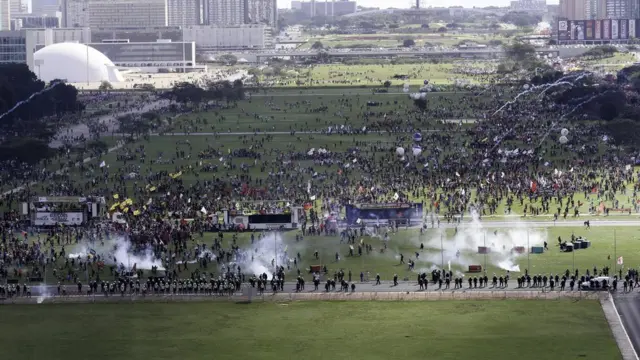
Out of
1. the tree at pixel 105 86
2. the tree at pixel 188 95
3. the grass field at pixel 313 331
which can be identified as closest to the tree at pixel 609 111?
the tree at pixel 188 95

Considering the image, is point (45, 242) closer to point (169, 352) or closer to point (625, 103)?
point (169, 352)

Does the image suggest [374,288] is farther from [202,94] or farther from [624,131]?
[202,94]

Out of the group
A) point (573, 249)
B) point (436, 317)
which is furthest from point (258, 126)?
point (436, 317)

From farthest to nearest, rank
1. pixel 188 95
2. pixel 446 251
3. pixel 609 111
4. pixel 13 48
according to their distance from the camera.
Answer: pixel 13 48, pixel 188 95, pixel 609 111, pixel 446 251

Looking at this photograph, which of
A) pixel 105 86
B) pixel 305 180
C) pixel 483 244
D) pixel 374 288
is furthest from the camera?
pixel 105 86

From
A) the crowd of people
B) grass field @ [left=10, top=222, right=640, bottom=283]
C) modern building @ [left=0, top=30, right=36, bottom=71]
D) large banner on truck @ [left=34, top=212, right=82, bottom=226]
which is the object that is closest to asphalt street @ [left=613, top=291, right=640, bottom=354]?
grass field @ [left=10, top=222, right=640, bottom=283]

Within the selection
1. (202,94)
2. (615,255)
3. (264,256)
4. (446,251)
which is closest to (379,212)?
(446,251)

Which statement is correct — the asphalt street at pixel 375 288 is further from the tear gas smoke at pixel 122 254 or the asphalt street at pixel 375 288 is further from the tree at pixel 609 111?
the tree at pixel 609 111
